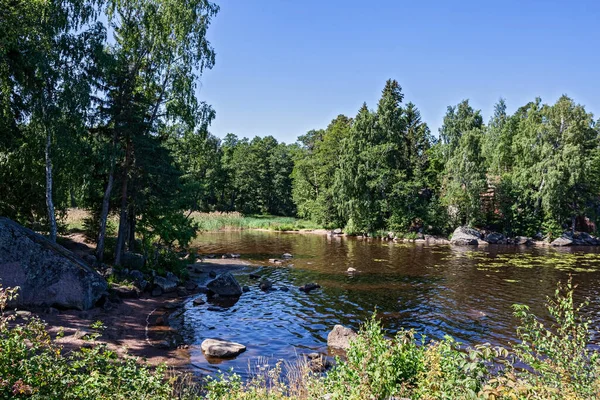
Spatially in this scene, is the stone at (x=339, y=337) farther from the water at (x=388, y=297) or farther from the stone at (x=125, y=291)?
the stone at (x=125, y=291)

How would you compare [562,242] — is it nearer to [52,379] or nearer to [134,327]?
[134,327]

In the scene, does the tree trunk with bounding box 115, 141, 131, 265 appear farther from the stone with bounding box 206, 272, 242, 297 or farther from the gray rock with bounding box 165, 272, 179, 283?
the stone with bounding box 206, 272, 242, 297

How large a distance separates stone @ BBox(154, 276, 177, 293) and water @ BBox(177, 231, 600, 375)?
278 cm

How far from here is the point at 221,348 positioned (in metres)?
13.7

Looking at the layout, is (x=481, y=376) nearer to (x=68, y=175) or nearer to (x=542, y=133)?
(x=68, y=175)

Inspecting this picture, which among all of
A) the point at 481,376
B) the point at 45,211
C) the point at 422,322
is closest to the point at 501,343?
the point at 422,322

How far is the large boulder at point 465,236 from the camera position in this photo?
158 ft

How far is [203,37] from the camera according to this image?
25188 mm

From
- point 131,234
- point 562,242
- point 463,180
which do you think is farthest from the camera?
point 463,180

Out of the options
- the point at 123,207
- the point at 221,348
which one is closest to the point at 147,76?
the point at 123,207

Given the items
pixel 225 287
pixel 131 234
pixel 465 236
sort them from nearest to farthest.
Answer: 1. pixel 225 287
2. pixel 131 234
3. pixel 465 236

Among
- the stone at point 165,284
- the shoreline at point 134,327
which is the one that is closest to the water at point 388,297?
the shoreline at point 134,327

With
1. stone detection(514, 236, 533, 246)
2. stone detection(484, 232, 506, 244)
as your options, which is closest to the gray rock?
stone detection(484, 232, 506, 244)

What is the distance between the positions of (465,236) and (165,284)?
38036 mm
